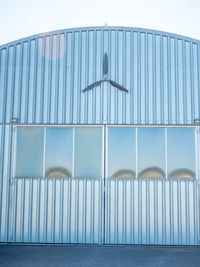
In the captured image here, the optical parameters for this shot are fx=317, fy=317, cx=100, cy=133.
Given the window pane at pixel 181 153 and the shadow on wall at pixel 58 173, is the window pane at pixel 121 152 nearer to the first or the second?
the window pane at pixel 181 153

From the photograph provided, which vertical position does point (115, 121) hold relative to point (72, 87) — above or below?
below

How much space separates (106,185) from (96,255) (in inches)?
79.9

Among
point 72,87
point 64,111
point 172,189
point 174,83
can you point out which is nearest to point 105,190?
point 172,189

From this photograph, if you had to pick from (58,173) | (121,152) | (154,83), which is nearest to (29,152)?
(58,173)

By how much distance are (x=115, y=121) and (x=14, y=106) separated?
311 cm

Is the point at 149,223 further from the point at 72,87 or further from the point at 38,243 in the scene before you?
the point at 72,87

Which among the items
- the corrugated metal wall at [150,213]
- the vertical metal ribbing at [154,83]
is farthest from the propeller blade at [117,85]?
the corrugated metal wall at [150,213]

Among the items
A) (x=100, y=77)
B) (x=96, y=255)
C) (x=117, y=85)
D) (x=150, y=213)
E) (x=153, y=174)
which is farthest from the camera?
(x=100, y=77)

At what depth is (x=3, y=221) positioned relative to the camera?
30.3 feet

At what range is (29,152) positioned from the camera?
9.50m

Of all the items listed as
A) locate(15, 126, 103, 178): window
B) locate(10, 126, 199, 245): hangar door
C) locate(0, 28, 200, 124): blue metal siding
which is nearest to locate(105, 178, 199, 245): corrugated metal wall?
→ locate(10, 126, 199, 245): hangar door

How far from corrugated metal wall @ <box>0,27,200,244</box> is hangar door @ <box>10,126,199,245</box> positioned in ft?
→ 0.19

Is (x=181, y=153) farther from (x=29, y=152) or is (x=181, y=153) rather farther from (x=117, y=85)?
(x=29, y=152)

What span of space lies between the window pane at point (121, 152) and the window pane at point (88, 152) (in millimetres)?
325
